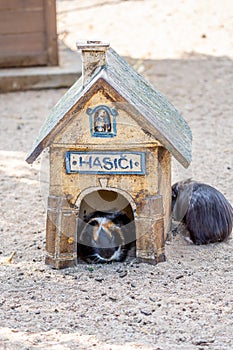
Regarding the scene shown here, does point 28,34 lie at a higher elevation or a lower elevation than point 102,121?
higher

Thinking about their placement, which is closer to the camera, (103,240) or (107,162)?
(107,162)

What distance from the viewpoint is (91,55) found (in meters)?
4.45

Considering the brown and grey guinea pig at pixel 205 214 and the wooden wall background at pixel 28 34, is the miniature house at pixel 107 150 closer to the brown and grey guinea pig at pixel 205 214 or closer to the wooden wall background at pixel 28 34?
the brown and grey guinea pig at pixel 205 214

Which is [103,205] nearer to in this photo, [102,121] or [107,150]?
[107,150]

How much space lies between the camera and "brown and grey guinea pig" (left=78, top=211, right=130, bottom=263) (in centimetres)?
483

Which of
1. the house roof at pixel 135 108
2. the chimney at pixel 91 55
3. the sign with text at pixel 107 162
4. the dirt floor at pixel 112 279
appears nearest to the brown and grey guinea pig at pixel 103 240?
the dirt floor at pixel 112 279

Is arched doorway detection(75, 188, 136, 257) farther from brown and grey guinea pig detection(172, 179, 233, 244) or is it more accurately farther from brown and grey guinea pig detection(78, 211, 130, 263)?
brown and grey guinea pig detection(172, 179, 233, 244)

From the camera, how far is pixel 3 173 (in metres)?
6.73

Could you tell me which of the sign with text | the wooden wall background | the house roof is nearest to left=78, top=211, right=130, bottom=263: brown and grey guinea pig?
the sign with text

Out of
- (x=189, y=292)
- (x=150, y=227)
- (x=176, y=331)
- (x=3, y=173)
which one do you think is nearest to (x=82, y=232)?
(x=150, y=227)

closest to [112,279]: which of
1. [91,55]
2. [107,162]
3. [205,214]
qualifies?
[107,162]

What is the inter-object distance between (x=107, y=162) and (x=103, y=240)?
21.2 inches

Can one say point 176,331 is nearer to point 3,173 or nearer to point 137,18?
point 3,173

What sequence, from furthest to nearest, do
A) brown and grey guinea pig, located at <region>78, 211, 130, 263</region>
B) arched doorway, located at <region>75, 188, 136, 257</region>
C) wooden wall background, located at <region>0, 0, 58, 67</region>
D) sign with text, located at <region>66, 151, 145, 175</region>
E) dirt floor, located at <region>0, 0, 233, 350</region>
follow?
wooden wall background, located at <region>0, 0, 58, 67</region>
arched doorway, located at <region>75, 188, 136, 257</region>
brown and grey guinea pig, located at <region>78, 211, 130, 263</region>
sign with text, located at <region>66, 151, 145, 175</region>
dirt floor, located at <region>0, 0, 233, 350</region>
